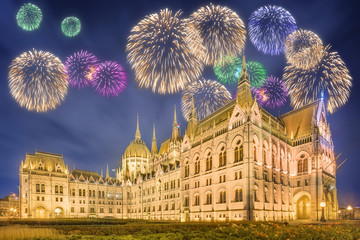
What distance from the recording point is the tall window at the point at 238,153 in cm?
4838

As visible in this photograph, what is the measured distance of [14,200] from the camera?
14788 centimetres

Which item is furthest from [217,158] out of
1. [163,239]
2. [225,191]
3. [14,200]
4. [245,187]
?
[14,200]

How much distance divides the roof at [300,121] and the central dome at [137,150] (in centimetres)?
6894

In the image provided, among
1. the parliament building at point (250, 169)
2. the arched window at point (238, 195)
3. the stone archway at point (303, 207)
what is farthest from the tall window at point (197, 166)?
the stone archway at point (303, 207)

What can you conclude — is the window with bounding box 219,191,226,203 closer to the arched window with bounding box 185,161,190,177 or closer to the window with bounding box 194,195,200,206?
the window with bounding box 194,195,200,206

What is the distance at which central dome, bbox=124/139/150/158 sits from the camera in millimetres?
114125

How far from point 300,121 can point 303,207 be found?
1826 centimetres

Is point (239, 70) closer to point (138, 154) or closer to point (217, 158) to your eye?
point (217, 158)

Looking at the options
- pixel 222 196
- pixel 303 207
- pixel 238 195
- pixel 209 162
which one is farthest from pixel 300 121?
pixel 222 196

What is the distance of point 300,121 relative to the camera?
5788 centimetres

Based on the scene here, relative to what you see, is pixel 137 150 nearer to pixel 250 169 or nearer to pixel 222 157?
pixel 222 157

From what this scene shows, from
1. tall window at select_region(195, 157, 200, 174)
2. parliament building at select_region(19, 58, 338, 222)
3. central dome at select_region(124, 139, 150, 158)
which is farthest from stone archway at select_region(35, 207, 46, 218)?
tall window at select_region(195, 157, 200, 174)

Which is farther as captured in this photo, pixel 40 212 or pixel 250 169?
pixel 40 212

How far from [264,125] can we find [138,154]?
73481mm
